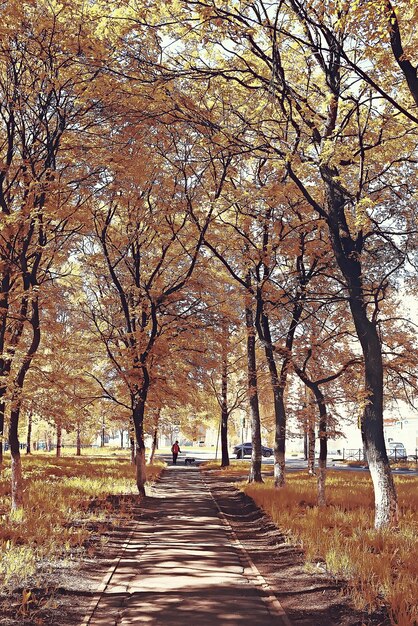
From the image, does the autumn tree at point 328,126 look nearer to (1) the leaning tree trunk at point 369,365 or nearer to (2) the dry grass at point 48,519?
(1) the leaning tree trunk at point 369,365

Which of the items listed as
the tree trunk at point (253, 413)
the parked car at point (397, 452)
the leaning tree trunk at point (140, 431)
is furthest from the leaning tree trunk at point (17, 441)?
the parked car at point (397, 452)

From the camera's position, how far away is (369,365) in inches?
452

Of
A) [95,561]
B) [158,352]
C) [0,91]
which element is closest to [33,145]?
[0,91]

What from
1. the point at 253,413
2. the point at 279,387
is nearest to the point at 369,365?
the point at 279,387

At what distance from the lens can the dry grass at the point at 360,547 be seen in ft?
20.5

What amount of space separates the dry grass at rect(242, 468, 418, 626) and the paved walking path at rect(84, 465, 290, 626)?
3.39ft

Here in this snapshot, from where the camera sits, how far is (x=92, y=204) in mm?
15969

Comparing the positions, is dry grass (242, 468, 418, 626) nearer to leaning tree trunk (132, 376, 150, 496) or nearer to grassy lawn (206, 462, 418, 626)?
grassy lawn (206, 462, 418, 626)

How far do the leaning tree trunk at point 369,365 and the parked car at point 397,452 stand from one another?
37.0m

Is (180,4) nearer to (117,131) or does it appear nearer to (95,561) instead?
(117,131)

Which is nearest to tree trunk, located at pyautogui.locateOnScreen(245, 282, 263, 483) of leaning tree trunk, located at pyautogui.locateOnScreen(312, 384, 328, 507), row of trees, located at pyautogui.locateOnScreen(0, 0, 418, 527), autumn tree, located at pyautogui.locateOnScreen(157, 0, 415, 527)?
row of trees, located at pyautogui.locateOnScreen(0, 0, 418, 527)

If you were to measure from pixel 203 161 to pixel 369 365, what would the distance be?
214 inches

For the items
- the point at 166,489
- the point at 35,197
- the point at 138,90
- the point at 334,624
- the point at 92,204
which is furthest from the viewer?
the point at 166,489

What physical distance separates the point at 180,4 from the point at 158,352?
35.6ft
